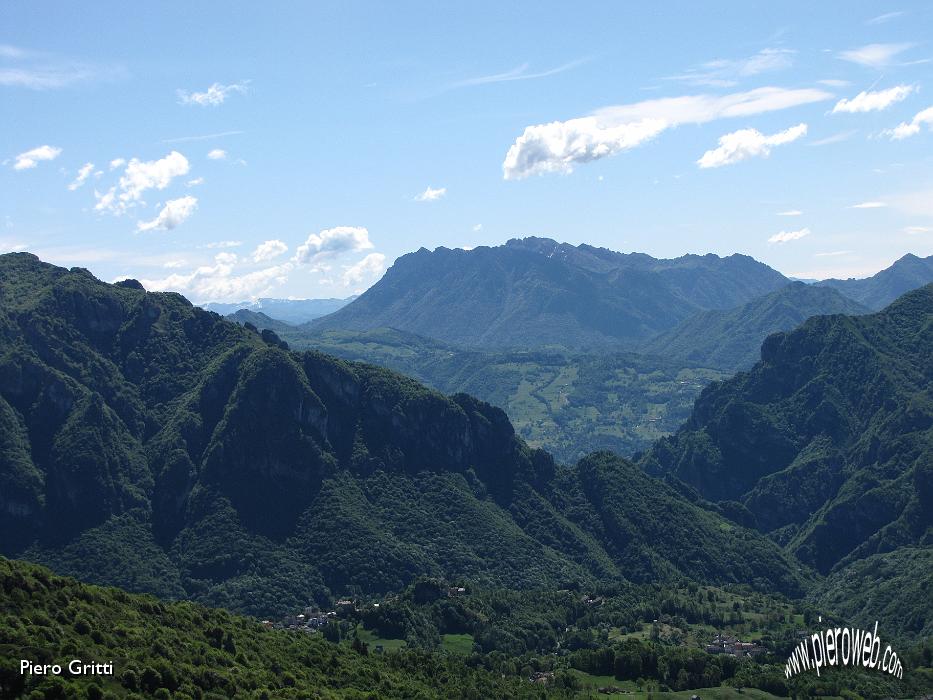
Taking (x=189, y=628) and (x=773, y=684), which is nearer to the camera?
(x=189, y=628)

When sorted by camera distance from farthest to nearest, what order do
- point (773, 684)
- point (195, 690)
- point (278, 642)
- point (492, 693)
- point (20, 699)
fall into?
point (773, 684), point (492, 693), point (278, 642), point (195, 690), point (20, 699)

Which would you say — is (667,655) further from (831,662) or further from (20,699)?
Answer: (20,699)

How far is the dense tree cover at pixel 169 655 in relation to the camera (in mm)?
91250

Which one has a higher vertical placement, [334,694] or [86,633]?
[86,633]

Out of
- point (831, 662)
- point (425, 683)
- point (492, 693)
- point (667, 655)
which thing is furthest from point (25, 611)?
point (831, 662)

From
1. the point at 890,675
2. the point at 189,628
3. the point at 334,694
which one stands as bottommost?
the point at 890,675

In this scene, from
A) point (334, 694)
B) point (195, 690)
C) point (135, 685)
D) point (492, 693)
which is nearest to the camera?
point (135, 685)

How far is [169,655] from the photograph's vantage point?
108 m

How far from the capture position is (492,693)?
518 ft

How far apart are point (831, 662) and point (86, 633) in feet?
468

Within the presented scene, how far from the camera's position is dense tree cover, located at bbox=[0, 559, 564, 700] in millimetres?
91250

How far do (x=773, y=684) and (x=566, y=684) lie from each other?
37036 millimetres

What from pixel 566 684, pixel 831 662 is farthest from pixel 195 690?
pixel 831 662

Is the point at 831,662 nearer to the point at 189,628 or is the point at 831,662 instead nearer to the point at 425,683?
the point at 425,683
